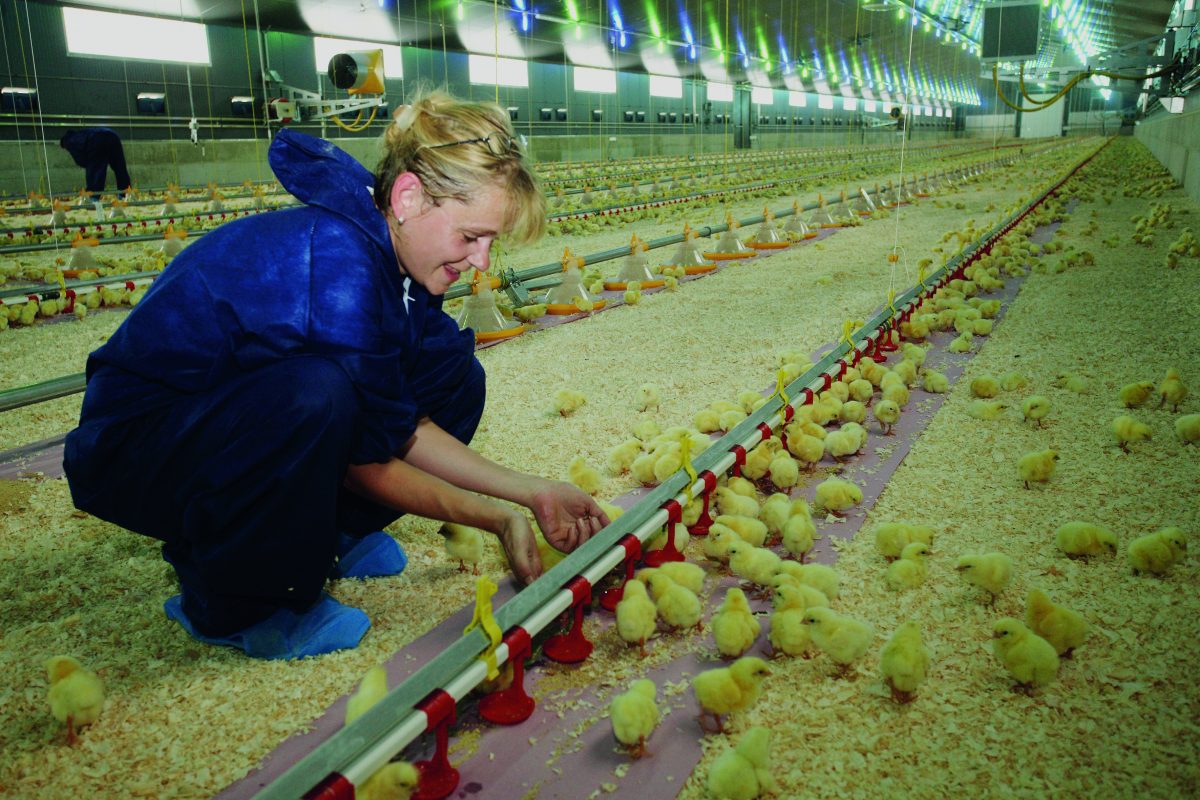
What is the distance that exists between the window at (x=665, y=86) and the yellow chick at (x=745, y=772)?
17.8m

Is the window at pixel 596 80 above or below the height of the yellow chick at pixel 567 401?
above

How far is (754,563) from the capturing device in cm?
163

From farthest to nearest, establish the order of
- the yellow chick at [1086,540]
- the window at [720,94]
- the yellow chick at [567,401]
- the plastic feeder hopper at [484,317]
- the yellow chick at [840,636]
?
the window at [720,94], the plastic feeder hopper at [484,317], the yellow chick at [567,401], the yellow chick at [1086,540], the yellow chick at [840,636]

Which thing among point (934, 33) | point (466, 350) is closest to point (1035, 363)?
point (466, 350)

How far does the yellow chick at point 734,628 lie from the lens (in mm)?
1389

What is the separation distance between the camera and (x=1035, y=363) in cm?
320

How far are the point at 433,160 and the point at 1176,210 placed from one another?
9096 mm

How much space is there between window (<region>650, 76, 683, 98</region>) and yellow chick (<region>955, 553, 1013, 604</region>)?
56.8 feet

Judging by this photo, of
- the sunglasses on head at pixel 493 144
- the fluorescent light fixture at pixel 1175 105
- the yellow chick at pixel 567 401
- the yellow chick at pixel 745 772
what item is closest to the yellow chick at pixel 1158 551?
the yellow chick at pixel 745 772

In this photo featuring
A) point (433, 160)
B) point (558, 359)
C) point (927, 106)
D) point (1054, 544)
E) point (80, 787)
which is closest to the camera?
point (80, 787)

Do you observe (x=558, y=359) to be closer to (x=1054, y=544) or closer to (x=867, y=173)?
(x=1054, y=544)

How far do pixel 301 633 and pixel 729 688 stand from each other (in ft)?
2.52

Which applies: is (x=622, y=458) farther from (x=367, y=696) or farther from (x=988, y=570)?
(x=367, y=696)

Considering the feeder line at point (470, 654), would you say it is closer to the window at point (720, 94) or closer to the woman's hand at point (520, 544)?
the woman's hand at point (520, 544)
